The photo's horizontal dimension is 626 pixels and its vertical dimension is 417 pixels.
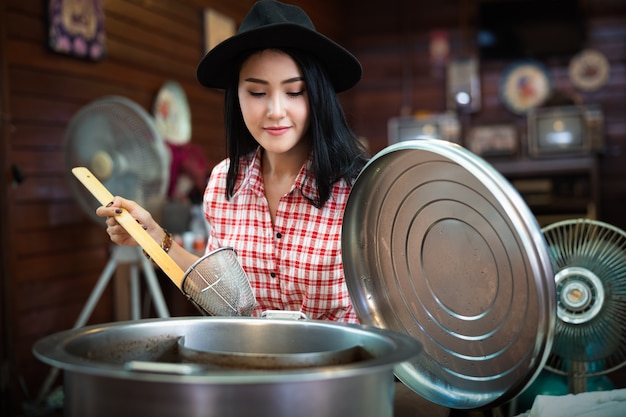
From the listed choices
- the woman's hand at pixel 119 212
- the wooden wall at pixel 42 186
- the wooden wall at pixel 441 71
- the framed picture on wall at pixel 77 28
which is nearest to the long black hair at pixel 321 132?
the woman's hand at pixel 119 212

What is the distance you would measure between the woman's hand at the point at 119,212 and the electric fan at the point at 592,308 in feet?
2.72

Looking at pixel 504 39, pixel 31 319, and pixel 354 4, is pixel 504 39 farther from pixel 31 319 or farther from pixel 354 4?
pixel 31 319

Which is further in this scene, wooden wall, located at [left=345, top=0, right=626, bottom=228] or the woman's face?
wooden wall, located at [left=345, top=0, right=626, bottom=228]

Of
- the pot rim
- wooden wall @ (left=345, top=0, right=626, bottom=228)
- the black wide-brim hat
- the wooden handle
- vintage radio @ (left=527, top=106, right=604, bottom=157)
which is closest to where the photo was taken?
the pot rim

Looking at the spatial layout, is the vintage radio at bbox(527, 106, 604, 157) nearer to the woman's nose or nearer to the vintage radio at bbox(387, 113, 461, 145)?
the vintage radio at bbox(387, 113, 461, 145)

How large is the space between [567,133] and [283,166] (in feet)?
18.9

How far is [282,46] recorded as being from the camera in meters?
1.55

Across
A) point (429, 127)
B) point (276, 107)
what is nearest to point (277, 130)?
point (276, 107)

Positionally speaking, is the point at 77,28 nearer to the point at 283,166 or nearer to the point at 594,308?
the point at 283,166

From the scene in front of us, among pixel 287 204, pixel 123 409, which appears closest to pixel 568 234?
pixel 287 204

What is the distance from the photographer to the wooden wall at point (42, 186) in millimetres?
3537

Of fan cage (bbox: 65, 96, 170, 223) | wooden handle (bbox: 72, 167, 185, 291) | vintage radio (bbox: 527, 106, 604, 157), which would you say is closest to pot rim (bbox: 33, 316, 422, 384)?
wooden handle (bbox: 72, 167, 185, 291)

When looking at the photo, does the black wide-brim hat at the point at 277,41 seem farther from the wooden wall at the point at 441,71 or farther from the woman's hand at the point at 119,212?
the wooden wall at the point at 441,71

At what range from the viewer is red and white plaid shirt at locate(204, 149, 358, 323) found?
1.71m
